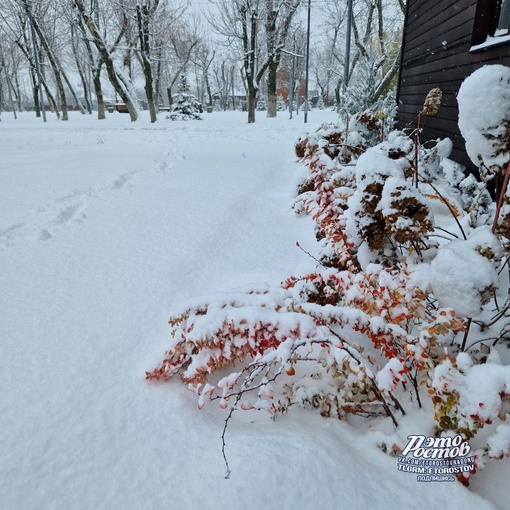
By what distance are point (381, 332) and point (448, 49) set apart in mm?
6738

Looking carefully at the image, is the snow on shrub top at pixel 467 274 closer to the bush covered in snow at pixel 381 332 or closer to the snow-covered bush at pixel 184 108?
the bush covered in snow at pixel 381 332

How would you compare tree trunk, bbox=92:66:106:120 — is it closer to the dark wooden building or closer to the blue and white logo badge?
the dark wooden building

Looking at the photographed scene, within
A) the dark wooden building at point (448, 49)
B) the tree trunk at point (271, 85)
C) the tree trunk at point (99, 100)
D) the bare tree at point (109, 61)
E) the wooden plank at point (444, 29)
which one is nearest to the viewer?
the dark wooden building at point (448, 49)

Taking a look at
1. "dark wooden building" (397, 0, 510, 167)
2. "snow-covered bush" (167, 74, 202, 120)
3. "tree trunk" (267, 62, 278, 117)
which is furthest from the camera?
"snow-covered bush" (167, 74, 202, 120)

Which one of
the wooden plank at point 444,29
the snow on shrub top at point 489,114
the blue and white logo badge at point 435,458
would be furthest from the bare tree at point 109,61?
the blue and white logo badge at point 435,458

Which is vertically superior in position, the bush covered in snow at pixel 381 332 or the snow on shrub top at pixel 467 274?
the snow on shrub top at pixel 467 274

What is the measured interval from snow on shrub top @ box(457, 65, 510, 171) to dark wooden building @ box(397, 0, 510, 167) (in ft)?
10.4

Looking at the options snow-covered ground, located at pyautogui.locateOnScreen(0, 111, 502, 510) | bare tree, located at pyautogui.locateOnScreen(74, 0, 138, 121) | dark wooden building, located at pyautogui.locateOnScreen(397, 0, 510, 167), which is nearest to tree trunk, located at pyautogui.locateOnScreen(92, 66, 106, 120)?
bare tree, located at pyautogui.locateOnScreen(74, 0, 138, 121)

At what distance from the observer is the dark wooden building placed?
16.1 ft

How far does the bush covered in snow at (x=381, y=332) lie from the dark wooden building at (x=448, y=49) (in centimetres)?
309

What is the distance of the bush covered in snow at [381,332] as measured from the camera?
1074 millimetres

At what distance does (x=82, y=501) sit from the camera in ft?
3.57

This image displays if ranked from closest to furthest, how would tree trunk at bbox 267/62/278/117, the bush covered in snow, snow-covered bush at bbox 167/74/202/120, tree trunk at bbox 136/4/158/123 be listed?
the bush covered in snow → tree trunk at bbox 136/4/158/123 → tree trunk at bbox 267/62/278/117 → snow-covered bush at bbox 167/74/202/120

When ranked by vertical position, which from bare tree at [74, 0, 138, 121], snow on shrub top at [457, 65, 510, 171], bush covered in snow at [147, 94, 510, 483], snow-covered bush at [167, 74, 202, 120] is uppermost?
bare tree at [74, 0, 138, 121]
